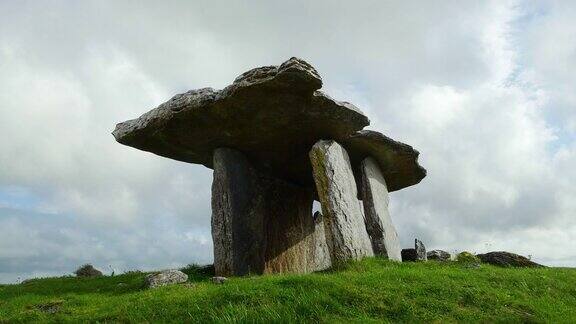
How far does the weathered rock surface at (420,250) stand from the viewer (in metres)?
20.5

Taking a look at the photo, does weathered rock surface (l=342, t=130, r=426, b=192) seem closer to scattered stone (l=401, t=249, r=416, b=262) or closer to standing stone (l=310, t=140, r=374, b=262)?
standing stone (l=310, t=140, r=374, b=262)

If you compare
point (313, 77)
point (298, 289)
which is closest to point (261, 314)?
point (298, 289)

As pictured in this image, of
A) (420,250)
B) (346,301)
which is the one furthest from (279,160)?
(346,301)

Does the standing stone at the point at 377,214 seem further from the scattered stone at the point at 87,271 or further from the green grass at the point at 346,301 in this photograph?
the scattered stone at the point at 87,271

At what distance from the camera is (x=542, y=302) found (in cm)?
1205

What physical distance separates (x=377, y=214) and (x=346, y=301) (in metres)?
8.69

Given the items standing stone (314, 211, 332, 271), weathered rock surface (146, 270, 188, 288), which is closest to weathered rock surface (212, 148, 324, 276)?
standing stone (314, 211, 332, 271)

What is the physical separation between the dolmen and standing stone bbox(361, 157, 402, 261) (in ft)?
0.13

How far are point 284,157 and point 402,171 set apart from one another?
16.4 feet

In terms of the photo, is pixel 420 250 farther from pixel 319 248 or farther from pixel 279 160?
pixel 279 160

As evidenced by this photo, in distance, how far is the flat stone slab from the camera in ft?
52.1

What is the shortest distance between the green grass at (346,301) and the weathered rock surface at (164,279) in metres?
1.05

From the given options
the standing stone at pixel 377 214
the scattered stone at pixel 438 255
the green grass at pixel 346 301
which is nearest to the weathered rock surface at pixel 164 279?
the green grass at pixel 346 301

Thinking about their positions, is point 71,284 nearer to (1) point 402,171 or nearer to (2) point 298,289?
(2) point 298,289
